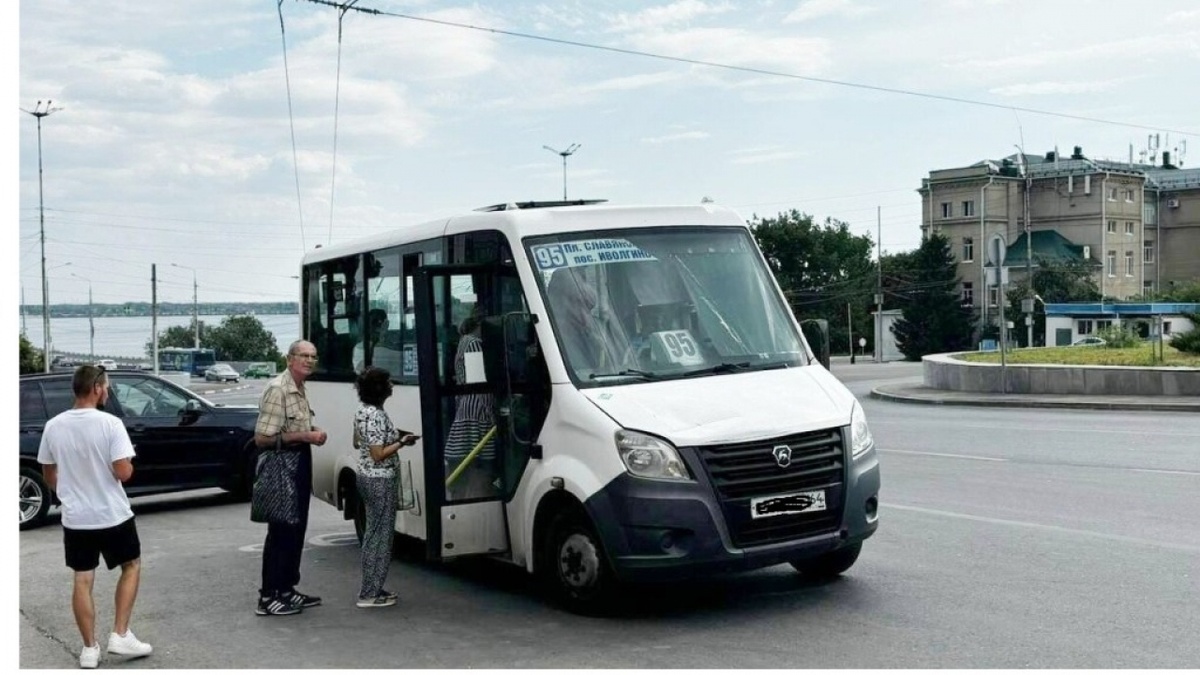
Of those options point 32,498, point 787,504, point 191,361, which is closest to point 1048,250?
point 191,361

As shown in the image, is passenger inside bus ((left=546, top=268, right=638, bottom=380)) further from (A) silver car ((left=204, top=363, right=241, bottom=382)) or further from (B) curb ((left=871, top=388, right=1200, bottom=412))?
(A) silver car ((left=204, top=363, right=241, bottom=382))

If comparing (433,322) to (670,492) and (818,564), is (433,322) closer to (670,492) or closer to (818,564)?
(670,492)

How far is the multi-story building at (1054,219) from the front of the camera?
370ft

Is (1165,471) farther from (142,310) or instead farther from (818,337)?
(142,310)

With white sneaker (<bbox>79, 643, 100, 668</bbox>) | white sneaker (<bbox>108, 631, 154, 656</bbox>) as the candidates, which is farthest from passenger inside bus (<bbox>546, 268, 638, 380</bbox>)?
white sneaker (<bbox>79, 643, 100, 668</bbox>)

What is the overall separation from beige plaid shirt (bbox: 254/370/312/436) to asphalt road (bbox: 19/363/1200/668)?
1220 millimetres

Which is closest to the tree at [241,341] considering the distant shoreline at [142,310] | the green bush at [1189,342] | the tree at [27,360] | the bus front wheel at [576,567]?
the distant shoreline at [142,310]

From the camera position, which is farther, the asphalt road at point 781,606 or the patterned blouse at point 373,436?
the patterned blouse at point 373,436

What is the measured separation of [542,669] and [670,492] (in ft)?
4.24

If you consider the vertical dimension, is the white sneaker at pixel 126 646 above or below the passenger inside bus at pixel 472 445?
below

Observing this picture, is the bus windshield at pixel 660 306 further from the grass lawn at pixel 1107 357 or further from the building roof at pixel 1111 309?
the building roof at pixel 1111 309

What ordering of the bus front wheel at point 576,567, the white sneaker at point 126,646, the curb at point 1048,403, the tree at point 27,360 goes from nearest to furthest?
the white sneaker at point 126,646 → the bus front wheel at point 576,567 → the curb at point 1048,403 → the tree at point 27,360

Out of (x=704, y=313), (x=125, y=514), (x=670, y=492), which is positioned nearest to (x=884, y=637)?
(x=670, y=492)

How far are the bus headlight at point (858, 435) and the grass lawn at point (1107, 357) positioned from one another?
2159 cm
